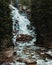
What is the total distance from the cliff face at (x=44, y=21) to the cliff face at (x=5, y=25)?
11.8 feet

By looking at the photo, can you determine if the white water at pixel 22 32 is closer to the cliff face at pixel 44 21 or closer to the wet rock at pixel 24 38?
the wet rock at pixel 24 38

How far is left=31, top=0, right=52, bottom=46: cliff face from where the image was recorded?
19.9 m

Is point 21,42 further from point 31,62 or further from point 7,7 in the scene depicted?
point 31,62

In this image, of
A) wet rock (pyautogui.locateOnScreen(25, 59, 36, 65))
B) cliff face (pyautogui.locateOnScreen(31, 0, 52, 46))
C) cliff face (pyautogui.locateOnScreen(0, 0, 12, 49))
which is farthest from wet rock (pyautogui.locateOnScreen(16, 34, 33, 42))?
wet rock (pyautogui.locateOnScreen(25, 59, 36, 65))

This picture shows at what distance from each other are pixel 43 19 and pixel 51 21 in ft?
3.22

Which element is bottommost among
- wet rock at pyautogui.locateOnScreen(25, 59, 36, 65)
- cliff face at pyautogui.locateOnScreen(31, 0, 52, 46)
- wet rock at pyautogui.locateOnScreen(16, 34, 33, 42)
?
wet rock at pyautogui.locateOnScreen(16, 34, 33, 42)

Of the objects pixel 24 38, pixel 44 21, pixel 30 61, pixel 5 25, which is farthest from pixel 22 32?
pixel 30 61

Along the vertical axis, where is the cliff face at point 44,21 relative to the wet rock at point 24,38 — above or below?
above

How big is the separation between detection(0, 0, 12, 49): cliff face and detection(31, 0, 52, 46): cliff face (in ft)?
11.8

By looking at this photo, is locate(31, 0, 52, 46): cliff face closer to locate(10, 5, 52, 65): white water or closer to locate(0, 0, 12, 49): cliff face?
locate(10, 5, 52, 65): white water

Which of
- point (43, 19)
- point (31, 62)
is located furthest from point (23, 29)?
point (31, 62)

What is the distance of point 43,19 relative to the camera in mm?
20578

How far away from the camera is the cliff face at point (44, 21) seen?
1991 centimetres

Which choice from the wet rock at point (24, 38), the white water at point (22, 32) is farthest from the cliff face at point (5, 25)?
the wet rock at point (24, 38)
